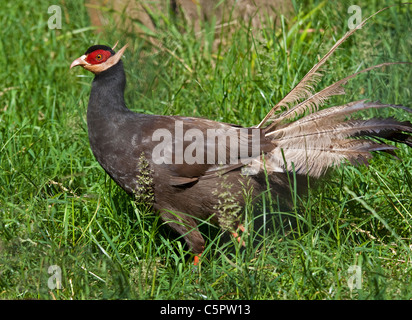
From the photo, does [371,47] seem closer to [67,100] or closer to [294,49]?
[294,49]

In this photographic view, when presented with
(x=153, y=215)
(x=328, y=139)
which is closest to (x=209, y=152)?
(x=153, y=215)

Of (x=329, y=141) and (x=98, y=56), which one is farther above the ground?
(x=98, y=56)

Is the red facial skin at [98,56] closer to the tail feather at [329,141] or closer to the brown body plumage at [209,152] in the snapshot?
the brown body plumage at [209,152]

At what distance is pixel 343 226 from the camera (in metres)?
3.50

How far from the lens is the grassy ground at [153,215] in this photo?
3100 mm

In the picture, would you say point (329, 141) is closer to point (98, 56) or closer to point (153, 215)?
point (153, 215)

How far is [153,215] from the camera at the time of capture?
3.80 m

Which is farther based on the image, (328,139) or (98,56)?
(98,56)

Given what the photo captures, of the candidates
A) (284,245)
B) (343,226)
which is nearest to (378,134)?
(343,226)

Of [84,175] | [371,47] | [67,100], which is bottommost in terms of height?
[84,175]

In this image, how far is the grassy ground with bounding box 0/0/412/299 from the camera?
310 centimetres

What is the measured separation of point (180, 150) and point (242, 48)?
→ 2.21 m

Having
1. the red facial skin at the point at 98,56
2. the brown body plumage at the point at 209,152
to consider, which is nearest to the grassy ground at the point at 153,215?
the brown body plumage at the point at 209,152
